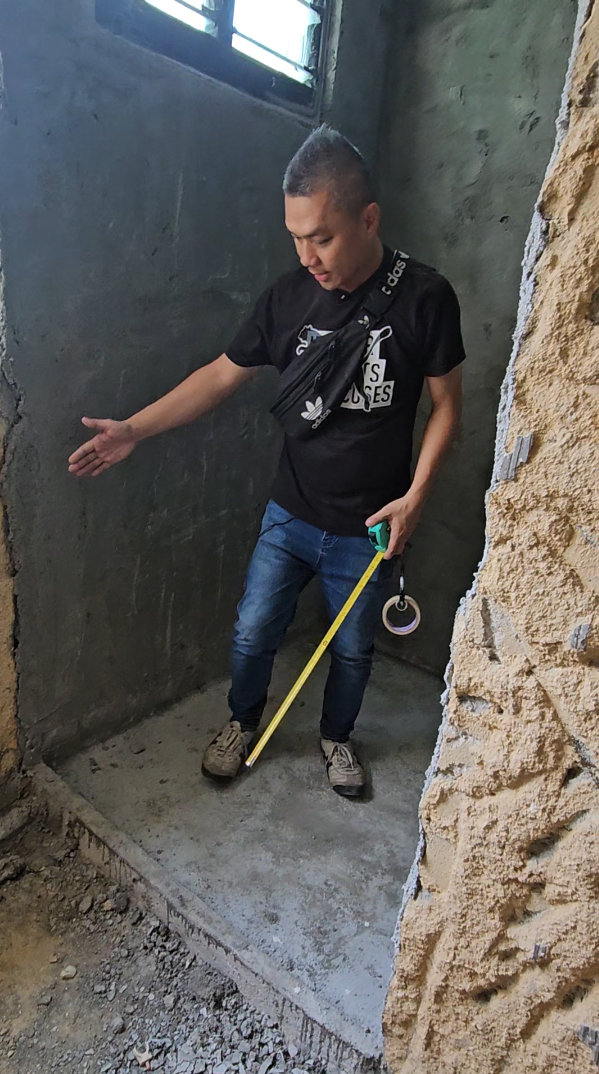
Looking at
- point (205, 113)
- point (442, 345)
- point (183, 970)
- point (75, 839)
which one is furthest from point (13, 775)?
point (205, 113)

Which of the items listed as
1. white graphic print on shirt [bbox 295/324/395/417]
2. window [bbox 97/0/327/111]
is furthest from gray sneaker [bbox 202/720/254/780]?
window [bbox 97/0/327/111]

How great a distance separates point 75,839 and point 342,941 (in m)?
0.75

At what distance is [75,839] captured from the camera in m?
1.88

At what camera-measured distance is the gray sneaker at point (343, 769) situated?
2.09 metres

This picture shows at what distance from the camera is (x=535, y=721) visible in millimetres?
928

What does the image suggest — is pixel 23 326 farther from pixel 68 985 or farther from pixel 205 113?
pixel 68 985

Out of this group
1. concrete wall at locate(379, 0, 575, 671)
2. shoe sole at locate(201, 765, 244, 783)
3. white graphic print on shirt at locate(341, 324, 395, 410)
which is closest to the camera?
white graphic print on shirt at locate(341, 324, 395, 410)

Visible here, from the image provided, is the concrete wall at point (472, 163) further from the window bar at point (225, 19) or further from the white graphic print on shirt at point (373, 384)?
the white graphic print on shirt at point (373, 384)

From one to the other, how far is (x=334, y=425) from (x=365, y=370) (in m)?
0.17

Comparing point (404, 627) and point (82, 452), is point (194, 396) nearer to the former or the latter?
point (82, 452)

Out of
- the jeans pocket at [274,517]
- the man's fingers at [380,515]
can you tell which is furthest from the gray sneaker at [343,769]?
the man's fingers at [380,515]

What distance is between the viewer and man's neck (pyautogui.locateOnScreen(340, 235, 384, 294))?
65.5 inches

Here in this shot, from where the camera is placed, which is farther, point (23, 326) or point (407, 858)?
point (407, 858)

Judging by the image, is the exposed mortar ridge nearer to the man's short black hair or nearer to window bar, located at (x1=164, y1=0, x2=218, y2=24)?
the man's short black hair
